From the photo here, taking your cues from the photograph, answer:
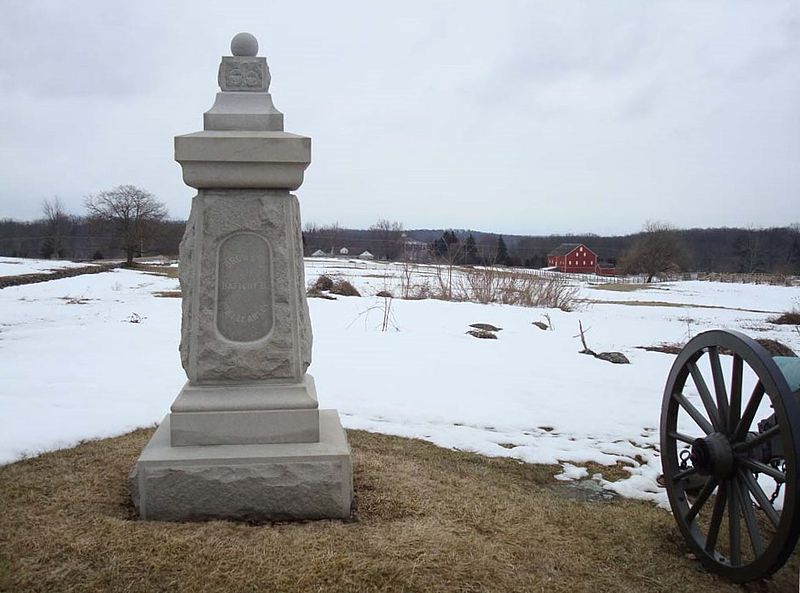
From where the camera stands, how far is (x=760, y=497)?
291cm

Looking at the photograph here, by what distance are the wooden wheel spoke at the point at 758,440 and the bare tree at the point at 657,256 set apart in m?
47.6

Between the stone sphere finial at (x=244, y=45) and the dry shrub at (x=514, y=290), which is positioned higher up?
the stone sphere finial at (x=244, y=45)

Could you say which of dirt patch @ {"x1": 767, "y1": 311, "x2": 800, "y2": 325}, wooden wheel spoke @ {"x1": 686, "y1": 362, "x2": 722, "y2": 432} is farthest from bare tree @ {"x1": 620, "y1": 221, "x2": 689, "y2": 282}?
wooden wheel spoke @ {"x1": 686, "y1": 362, "x2": 722, "y2": 432}

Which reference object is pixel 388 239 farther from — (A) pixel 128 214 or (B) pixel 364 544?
(B) pixel 364 544

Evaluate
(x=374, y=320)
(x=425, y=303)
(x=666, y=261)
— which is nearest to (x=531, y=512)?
(x=374, y=320)

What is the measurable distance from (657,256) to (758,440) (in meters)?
49.9

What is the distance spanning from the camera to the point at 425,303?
1435 centimetres

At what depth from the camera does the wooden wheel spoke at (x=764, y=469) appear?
9.29ft

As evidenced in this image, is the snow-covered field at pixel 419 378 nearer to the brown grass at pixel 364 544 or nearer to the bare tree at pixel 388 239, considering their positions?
the brown grass at pixel 364 544

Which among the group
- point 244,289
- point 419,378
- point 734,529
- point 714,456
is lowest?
point 419,378

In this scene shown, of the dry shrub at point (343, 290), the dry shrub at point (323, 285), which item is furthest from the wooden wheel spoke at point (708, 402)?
Result: the dry shrub at point (323, 285)

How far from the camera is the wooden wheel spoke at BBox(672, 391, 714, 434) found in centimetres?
348

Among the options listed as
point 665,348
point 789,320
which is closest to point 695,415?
point 665,348

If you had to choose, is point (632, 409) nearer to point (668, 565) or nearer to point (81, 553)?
point (668, 565)
